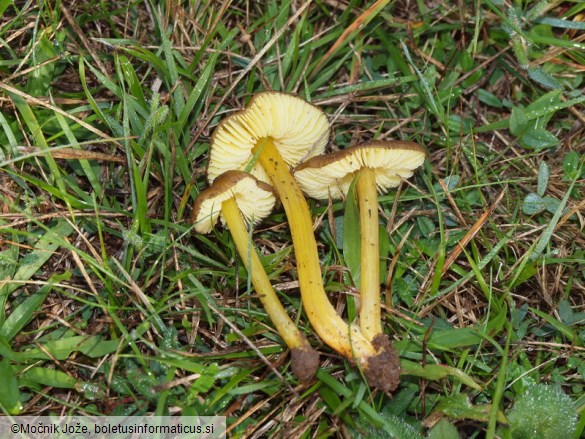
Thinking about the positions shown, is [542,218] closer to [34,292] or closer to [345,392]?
[345,392]

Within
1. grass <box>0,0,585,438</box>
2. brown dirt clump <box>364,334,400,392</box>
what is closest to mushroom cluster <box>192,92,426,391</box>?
brown dirt clump <box>364,334,400,392</box>

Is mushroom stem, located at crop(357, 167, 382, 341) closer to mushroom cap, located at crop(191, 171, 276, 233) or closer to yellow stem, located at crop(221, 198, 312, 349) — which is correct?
Answer: yellow stem, located at crop(221, 198, 312, 349)

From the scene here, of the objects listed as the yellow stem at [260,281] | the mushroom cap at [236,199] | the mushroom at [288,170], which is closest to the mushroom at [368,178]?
the mushroom at [288,170]

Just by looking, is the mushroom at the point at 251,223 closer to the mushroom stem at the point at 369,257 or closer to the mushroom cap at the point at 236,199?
the mushroom cap at the point at 236,199

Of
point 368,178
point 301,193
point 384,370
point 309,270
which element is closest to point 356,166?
point 368,178

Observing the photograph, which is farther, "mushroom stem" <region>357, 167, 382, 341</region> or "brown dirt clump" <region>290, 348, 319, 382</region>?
"mushroom stem" <region>357, 167, 382, 341</region>

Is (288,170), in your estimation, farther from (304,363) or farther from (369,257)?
(304,363)

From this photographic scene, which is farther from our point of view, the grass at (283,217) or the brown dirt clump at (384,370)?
the grass at (283,217)
